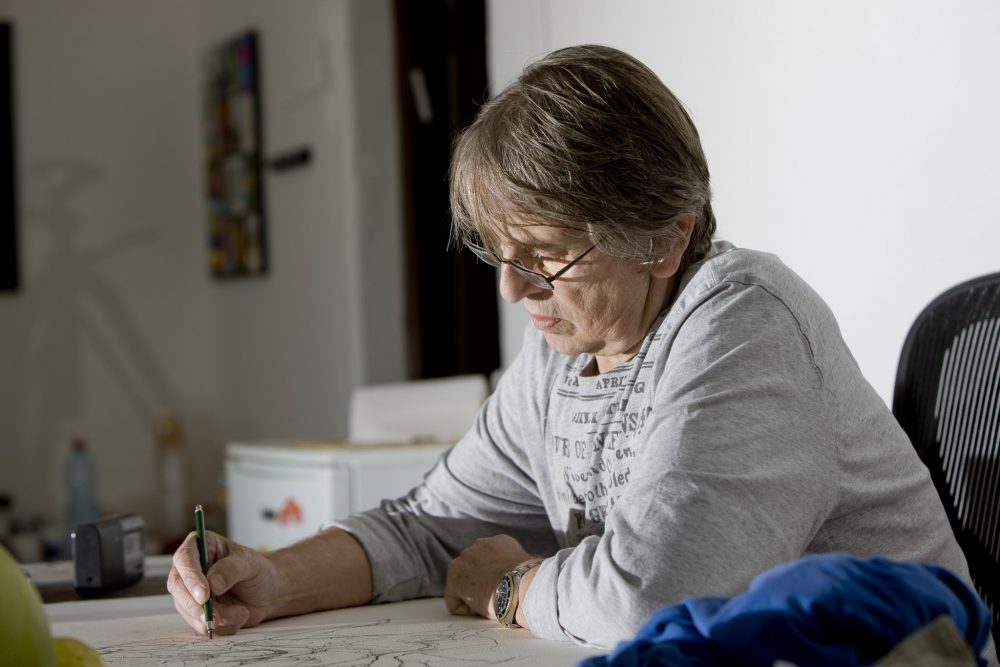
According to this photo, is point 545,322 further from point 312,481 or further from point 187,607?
point 312,481

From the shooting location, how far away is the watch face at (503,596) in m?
Result: 1.17

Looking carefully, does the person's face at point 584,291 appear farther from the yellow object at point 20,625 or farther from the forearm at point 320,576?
the yellow object at point 20,625

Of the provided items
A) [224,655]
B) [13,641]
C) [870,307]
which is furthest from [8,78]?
[13,641]

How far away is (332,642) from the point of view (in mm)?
1110

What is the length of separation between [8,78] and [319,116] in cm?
145

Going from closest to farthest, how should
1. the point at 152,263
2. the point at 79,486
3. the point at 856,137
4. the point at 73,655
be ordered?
the point at 73,655, the point at 856,137, the point at 79,486, the point at 152,263

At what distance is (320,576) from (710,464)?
0.52 m

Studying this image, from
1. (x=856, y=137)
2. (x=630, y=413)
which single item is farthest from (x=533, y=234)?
(x=856, y=137)

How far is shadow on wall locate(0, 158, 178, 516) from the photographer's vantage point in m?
4.77

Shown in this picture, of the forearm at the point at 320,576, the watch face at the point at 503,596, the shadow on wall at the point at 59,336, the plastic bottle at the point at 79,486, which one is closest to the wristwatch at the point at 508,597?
the watch face at the point at 503,596

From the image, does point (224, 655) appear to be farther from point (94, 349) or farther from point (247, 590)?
point (94, 349)

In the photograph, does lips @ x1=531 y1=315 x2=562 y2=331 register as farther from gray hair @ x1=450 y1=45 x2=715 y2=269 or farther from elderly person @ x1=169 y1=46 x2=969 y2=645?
gray hair @ x1=450 y1=45 x2=715 y2=269

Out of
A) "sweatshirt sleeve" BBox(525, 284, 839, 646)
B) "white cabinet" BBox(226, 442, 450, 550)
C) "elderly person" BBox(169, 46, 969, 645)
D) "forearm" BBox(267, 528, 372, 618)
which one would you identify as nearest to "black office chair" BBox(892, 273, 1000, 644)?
"elderly person" BBox(169, 46, 969, 645)

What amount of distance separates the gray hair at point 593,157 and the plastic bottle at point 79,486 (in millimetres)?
3798
